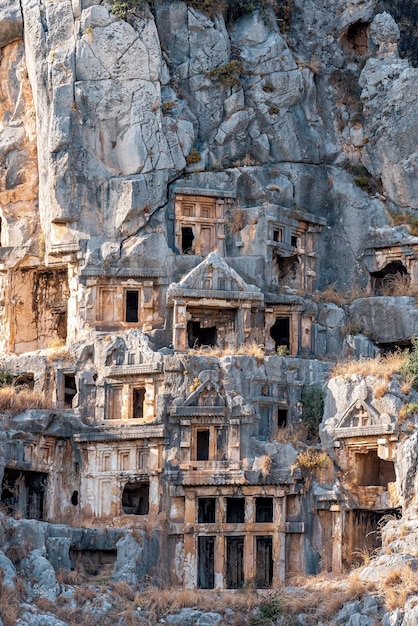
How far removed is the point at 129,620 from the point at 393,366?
13.7m

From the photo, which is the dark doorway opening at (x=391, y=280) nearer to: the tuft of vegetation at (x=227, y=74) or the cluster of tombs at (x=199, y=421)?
the cluster of tombs at (x=199, y=421)

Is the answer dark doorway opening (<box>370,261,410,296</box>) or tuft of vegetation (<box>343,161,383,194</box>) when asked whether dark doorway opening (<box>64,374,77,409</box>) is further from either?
tuft of vegetation (<box>343,161,383,194</box>)

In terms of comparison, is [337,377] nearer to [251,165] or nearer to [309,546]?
[309,546]

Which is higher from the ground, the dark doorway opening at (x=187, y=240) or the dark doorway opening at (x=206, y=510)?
the dark doorway opening at (x=187, y=240)

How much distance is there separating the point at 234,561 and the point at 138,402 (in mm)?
6776

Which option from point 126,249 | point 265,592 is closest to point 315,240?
point 126,249

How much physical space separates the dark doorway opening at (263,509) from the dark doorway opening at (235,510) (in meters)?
0.54

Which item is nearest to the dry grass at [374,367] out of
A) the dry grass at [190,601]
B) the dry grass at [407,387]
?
the dry grass at [407,387]

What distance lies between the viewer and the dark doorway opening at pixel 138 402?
5478 cm

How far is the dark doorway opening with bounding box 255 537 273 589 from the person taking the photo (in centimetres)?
5178

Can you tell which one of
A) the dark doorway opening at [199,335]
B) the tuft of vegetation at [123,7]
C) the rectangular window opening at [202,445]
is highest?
the tuft of vegetation at [123,7]

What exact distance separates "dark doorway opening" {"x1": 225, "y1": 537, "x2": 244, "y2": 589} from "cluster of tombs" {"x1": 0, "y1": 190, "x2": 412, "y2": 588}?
5 cm

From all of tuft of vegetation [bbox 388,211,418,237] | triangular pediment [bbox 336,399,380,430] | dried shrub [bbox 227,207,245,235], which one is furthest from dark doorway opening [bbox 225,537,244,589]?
tuft of vegetation [bbox 388,211,418,237]

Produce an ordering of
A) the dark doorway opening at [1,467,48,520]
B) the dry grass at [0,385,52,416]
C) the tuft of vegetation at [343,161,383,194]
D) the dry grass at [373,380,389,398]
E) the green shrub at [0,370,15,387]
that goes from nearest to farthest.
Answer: the dry grass at [373,380,389,398] → the dark doorway opening at [1,467,48,520] → the dry grass at [0,385,52,416] → the green shrub at [0,370,15,387] → the tuft of vegetation at [343,161,383,194]
